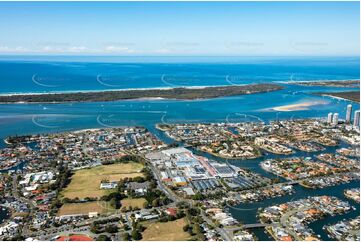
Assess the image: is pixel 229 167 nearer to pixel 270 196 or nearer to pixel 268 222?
pixel 270 196

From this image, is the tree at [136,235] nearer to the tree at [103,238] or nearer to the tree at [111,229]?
the tree at [111,229]

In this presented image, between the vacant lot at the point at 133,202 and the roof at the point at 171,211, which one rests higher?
the roof at the point at 171,211

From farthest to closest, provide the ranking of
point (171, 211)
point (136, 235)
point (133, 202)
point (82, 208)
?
point (133, 202) → point (82, 208) → point (171, 211) → point (136, 235)

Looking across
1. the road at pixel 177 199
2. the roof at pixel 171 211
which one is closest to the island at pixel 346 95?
the road at pixel 177 199

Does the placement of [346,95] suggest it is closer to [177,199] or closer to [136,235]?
[177,199]

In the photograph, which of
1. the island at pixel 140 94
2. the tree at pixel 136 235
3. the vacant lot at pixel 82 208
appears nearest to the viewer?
the tree at pixel 136 235

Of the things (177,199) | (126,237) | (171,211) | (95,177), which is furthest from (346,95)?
(126,237)

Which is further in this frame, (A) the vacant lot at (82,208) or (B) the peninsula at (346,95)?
(B) the peninsula at (346,95)

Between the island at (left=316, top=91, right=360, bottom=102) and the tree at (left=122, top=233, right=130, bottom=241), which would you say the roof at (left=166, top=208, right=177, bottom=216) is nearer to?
the tree at (left=122, top=233, right=130, bottom=241)
